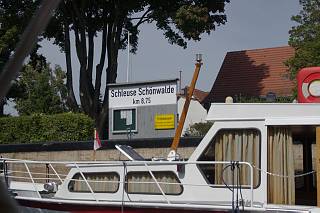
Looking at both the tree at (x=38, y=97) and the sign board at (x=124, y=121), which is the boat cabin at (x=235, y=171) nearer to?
the sign board at (x=124, y=121)

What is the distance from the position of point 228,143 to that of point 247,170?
42cm

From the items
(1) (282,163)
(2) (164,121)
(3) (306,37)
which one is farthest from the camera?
(3) (306,37)

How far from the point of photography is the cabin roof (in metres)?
7.04

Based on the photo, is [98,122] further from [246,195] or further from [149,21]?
[246,195]

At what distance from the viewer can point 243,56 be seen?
3806 centimetres

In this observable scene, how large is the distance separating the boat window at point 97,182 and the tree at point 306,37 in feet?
50.2

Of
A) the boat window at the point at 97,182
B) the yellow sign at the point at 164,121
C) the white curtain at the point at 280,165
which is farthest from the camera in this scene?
the yellow sign at the point at 164,121

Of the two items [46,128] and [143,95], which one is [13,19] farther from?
[143,95]

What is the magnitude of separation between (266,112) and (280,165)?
0.68 m

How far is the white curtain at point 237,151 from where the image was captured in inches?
280

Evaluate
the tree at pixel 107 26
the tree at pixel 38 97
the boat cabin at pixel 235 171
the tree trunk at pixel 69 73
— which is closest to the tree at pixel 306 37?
the tree at pixel 107 26

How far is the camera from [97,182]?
8.03 metres

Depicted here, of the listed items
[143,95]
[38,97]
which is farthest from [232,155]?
[38,97]

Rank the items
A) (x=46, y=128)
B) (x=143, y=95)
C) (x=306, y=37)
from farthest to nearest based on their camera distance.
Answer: (x=306, y=37)
(x=46, y=128)
(x=143, y=95)
